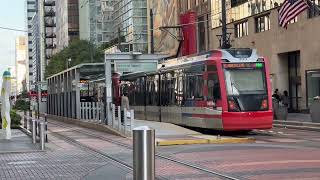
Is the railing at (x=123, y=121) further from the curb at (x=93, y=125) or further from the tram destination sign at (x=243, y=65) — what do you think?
the tram destination sign at (x=243, y=65)

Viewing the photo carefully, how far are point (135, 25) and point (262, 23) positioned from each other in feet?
203

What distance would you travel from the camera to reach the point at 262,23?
4594 centimetres

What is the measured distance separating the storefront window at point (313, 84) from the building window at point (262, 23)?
23.3ft

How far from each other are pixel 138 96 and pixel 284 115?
7937 millimetres

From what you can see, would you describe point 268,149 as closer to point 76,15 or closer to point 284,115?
point 284,115

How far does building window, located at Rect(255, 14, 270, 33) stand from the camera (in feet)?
147

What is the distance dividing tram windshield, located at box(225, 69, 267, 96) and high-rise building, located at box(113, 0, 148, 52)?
78.8m

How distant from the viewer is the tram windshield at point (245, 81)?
→ 73.4 ft

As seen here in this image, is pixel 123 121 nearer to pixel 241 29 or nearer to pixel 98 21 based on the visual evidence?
pixel 241 29

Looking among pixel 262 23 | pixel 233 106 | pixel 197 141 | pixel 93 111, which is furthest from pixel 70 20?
pixel 197 141

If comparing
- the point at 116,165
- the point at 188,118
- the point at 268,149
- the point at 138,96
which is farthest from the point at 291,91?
the point at 116,165

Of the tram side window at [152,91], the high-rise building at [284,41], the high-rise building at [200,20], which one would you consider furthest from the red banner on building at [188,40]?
the tram side window at [152,91]

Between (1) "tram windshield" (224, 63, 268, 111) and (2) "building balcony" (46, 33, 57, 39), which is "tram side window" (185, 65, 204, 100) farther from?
(2) "building balcony" (46, 33, 57, 39)

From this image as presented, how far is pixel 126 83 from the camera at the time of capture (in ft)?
120
